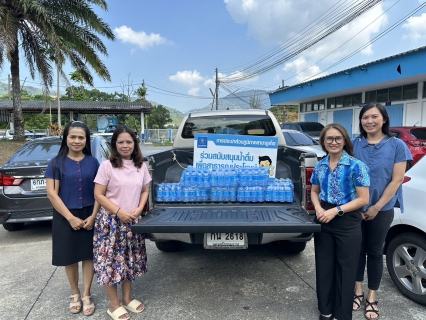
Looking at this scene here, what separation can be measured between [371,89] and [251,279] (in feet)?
48.7

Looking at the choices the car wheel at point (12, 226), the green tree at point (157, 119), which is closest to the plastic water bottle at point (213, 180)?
the car wheel at point (12, 226)

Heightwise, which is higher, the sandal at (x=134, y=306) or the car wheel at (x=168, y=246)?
the car wheel at (x=168, y=246)

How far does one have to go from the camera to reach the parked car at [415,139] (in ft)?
24.1

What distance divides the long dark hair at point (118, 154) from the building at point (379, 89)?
11.4m

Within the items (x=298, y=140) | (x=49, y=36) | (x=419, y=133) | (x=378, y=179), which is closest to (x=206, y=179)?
(x=378, y=179)

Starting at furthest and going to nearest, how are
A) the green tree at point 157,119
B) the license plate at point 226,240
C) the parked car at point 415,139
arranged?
the green tree at point 157,119 < the parked car at point 415,139 < the license plate at point 226,240

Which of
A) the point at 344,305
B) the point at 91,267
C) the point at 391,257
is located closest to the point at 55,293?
the point at 91,267

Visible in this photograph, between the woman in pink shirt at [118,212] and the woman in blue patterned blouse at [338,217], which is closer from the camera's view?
the woman in blue patterned blouse at [338,217]

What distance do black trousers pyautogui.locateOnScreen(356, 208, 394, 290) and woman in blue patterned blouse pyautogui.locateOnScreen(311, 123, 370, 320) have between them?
284 millimetres

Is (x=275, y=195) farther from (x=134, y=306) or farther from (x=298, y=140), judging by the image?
(x=298, y=140)

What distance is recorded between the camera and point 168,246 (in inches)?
160

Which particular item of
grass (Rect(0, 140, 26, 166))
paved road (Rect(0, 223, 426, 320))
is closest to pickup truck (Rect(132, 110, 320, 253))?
paved road (Rect(0, 223, 426, 320))

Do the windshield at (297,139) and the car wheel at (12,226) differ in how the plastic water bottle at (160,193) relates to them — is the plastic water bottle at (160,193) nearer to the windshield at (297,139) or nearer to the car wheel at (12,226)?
the car wheel at (12,226)

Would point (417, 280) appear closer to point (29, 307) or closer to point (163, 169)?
point (163, 169)
